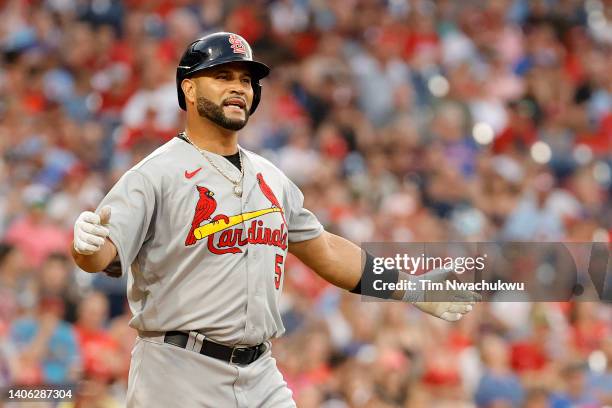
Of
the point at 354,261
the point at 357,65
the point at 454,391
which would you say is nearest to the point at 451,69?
the point at 357,65

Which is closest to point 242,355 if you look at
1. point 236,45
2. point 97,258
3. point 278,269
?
point 278,269

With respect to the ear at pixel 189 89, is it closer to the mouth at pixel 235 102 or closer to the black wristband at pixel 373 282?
the mouth at pixel 235 102

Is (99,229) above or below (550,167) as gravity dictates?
below

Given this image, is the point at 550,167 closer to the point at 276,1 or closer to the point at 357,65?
the point at 357,65

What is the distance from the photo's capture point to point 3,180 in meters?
8.70

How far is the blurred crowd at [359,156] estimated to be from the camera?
302 inches

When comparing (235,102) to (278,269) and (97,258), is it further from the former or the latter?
(97,258)

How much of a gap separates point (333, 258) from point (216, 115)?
2.67ft

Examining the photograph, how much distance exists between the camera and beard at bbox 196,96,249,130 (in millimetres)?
4051

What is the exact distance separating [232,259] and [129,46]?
7111 millimetres

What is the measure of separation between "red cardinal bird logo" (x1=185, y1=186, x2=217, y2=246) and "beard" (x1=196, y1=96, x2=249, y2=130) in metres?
0.26

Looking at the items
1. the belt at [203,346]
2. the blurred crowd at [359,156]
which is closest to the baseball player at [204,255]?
the belt at [203,346]

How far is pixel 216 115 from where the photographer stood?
159 inches

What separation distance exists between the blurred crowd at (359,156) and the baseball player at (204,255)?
64.8 inches
